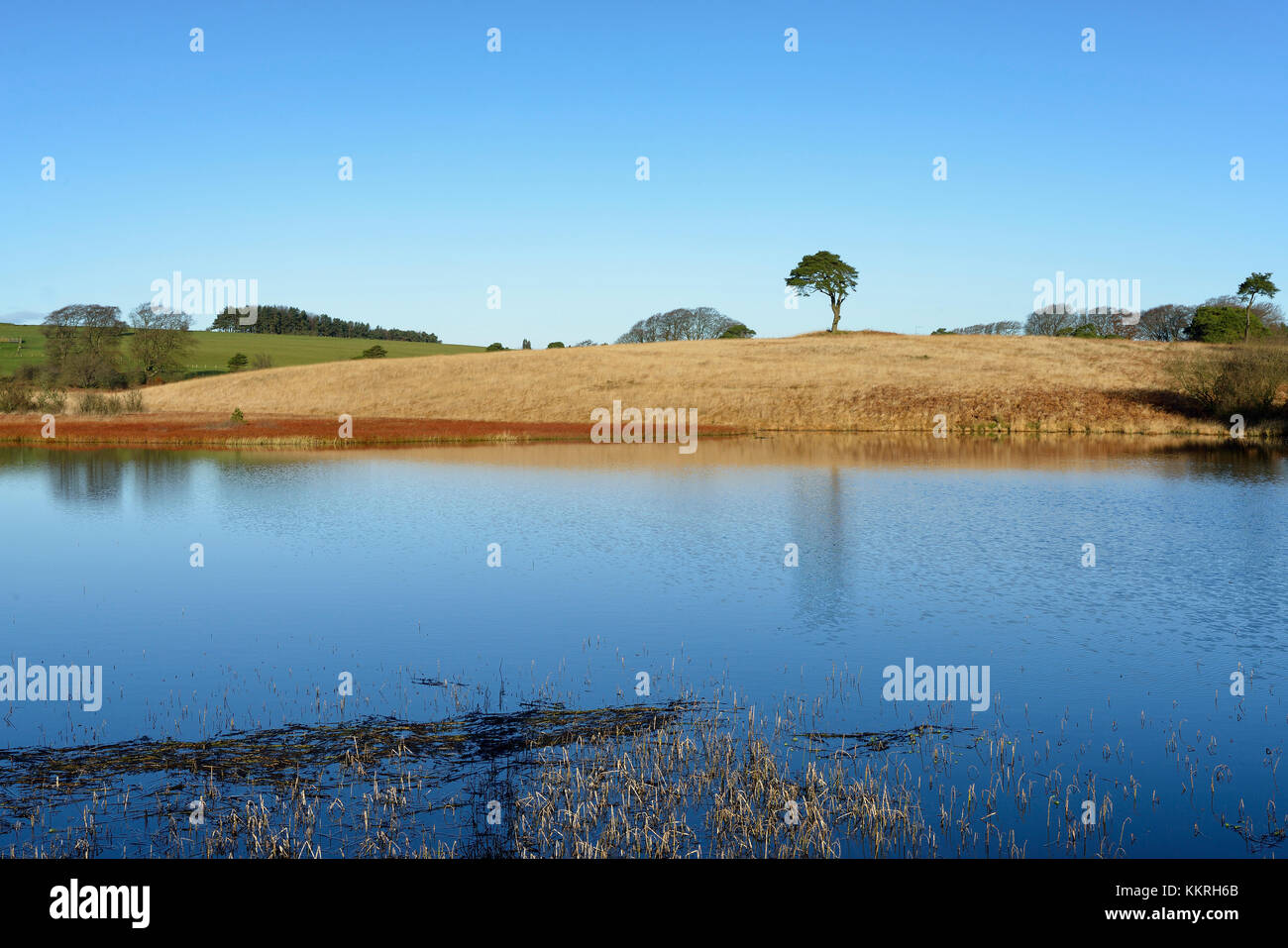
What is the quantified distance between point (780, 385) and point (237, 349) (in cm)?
11581

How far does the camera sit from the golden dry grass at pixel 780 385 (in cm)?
8150

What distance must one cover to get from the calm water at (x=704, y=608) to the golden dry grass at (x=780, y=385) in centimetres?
3913

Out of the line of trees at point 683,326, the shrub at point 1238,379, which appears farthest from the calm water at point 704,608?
the line of trees at point 683,326

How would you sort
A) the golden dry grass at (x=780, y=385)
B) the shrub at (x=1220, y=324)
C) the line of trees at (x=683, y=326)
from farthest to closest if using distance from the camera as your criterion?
the line of trees at (x=683, y=326) → the shrub at (x=1220, y=324) → the golden dry grass at (x=780, y=385)

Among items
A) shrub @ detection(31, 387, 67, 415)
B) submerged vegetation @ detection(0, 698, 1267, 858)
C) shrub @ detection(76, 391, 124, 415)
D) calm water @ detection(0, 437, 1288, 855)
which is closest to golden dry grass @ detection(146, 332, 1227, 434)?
shrub @ detection(76, 391, 124, 415)

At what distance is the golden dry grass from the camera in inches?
3209

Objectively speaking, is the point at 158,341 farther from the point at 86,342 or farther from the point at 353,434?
the point at 353,434

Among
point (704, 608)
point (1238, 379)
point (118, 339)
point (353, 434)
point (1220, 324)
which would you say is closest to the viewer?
point (704, 608)

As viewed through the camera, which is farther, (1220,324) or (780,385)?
(1220,324)

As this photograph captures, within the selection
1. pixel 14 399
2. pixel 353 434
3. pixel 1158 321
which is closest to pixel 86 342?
pixel 14 399

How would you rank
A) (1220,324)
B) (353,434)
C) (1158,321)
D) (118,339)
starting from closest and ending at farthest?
(353,434)
(1220,324)
(118,339)
(1158,321)

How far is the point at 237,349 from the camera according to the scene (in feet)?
573

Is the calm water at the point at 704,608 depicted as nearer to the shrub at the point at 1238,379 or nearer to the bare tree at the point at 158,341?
the shrub at the point at 1238,379
